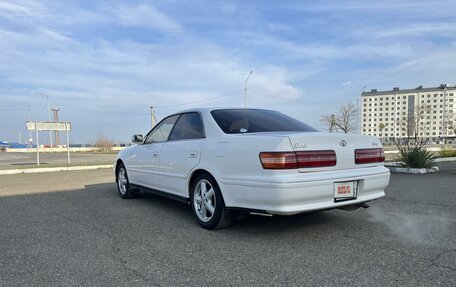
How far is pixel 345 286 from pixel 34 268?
265 centimetres

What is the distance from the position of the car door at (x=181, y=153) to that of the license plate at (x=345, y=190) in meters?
1.68

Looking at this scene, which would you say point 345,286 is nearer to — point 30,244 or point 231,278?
point 231,278

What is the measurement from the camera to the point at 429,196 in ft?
20.8

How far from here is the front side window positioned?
530 centimetres

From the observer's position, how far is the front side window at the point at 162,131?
5305 millimetres

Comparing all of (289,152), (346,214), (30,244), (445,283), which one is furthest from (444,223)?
(30,244)

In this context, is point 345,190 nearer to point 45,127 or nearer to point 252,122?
point 252,122

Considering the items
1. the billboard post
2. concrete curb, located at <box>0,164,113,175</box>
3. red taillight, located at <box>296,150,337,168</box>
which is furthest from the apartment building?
red taillight, located at <box>296,150,337,168</box>

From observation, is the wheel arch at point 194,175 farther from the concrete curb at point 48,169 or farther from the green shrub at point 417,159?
the concrete curb at point 48,169

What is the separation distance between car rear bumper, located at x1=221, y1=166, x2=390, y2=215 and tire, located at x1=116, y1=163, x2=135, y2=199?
10.6 ft

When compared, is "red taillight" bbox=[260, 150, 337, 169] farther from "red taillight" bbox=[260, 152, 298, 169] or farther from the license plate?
the license plate

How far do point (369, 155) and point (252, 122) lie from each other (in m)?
1.48

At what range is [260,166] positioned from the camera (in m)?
3.44

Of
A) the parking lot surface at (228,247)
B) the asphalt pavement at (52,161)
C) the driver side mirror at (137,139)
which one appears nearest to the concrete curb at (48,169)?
the asphalt pavement at (52,161)
